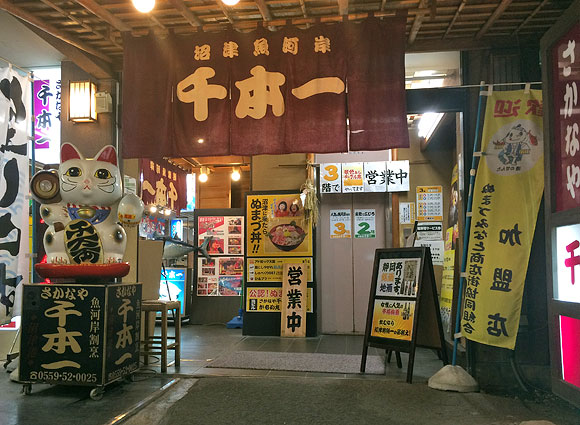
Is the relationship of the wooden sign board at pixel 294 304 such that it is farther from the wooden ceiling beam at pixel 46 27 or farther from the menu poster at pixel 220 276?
the wooden ceiling beam at pixel 46 27

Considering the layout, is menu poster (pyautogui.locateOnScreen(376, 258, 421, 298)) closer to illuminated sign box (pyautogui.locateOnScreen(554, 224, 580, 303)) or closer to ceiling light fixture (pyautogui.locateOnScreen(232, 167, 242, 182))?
illuminated sign box (pyautogui.locateOnScreen(554, 224, 580, 303))

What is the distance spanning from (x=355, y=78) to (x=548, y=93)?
246cm

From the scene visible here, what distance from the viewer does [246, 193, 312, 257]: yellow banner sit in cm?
955

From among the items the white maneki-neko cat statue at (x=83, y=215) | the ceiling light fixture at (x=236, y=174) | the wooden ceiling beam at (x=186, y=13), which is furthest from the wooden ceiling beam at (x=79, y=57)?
the ceiling light fixture at (x=236, y=174)

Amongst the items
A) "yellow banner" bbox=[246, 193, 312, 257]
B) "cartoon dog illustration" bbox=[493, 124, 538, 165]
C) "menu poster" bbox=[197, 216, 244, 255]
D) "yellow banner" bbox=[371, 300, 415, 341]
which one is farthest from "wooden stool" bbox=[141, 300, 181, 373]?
"menu poster" bbox=[197, 216, 244, 255]

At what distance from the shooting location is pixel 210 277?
449 inches

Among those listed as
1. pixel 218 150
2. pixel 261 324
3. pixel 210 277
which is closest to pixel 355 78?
pixel 218 150

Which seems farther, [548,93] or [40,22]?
[40,22]

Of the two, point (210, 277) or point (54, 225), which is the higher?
point (54, 225)

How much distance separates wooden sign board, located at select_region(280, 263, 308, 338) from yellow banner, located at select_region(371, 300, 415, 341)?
283cm

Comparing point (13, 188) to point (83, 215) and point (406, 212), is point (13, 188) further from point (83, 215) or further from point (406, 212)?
point (406, 212)

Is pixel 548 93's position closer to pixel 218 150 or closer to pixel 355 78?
pixel 355 78

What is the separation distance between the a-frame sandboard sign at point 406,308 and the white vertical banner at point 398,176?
2.86 metres

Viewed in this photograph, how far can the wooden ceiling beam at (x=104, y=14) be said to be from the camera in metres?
5.33
